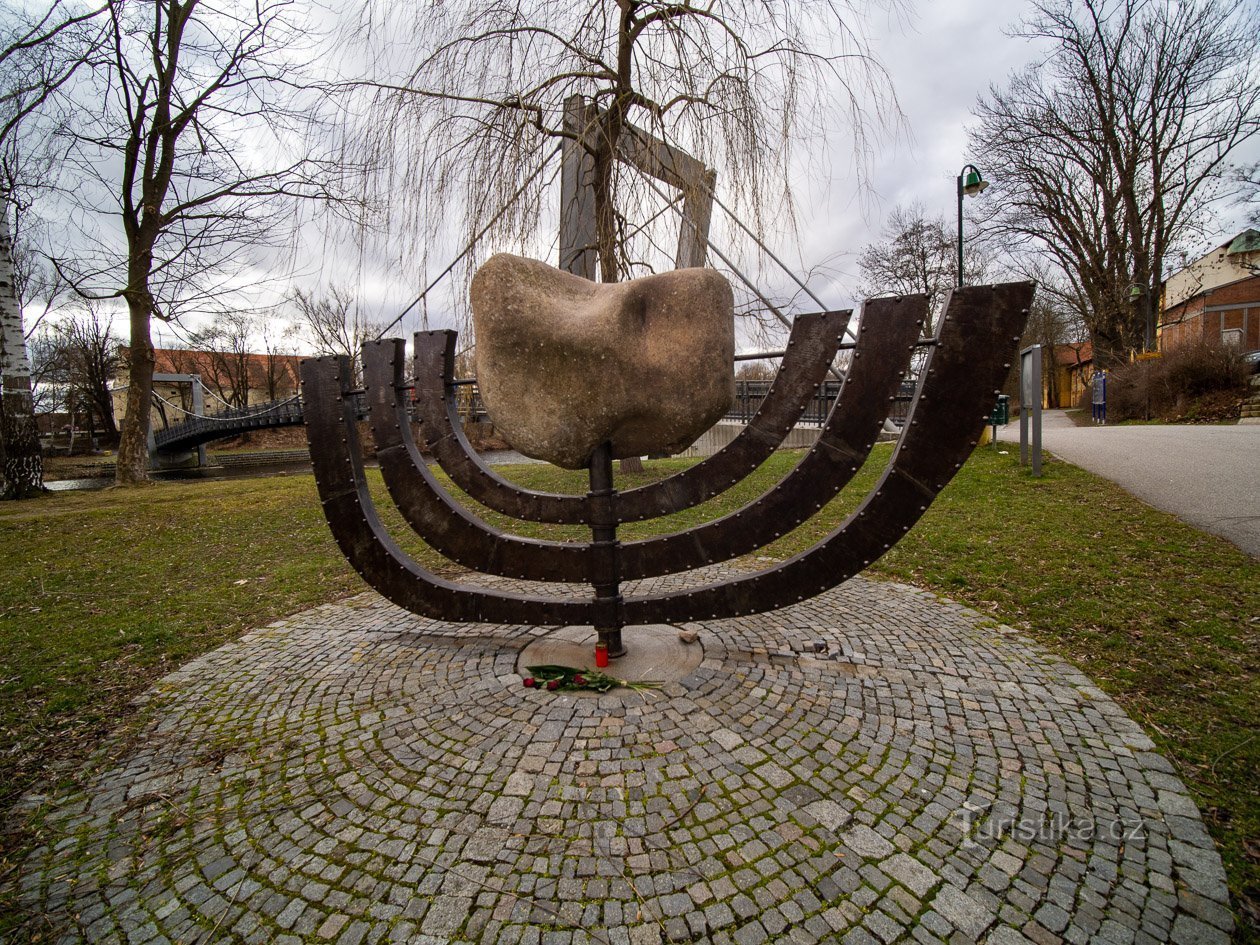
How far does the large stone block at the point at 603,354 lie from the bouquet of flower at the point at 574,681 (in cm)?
123

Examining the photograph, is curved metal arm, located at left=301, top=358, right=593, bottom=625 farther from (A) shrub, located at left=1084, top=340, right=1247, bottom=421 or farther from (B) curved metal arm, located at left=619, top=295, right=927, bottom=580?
(A) shrub, located at left=1084, top=340, right=1247, bottom=421

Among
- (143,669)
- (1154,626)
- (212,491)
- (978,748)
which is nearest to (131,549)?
(143,669)

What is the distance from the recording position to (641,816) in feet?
6.89

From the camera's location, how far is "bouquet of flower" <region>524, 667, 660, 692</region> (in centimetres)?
303

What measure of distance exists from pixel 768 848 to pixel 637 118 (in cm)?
462

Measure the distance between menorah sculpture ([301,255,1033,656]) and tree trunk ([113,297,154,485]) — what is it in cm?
1367

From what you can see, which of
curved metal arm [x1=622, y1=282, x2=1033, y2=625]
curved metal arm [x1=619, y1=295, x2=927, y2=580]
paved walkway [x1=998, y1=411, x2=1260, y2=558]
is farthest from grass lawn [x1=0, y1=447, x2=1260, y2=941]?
curved metal arm [x1=619, y1=295, x2=927, y2=580]

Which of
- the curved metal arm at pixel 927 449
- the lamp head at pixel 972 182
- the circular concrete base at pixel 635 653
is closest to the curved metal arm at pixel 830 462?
the curved metal arm at pixel 927 449

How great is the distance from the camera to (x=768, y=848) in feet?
6.37

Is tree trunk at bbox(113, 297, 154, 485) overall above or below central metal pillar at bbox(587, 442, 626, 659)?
above

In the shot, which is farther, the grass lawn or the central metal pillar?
the central metal pillar

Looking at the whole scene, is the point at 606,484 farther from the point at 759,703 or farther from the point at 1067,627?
the point at 1067,627

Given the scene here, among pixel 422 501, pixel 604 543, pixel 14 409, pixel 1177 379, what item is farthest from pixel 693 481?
pixel 1177 379

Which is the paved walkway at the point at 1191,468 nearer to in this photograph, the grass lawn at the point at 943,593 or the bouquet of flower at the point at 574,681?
the grass lawn at the point at 943,593
